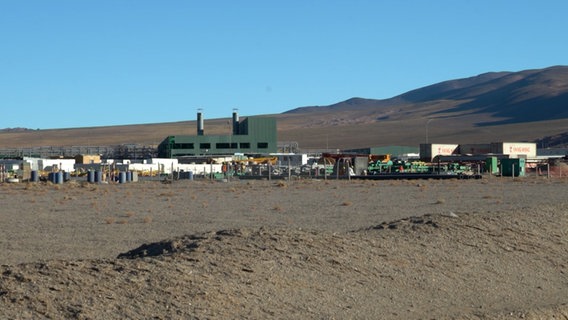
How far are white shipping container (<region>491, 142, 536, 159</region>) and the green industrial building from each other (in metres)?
29.5

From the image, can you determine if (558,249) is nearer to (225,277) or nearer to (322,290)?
(322,290)

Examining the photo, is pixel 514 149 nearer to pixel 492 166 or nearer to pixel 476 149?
pixel 476 149

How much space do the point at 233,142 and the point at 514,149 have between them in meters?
36.0

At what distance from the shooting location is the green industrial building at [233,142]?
11881 cm

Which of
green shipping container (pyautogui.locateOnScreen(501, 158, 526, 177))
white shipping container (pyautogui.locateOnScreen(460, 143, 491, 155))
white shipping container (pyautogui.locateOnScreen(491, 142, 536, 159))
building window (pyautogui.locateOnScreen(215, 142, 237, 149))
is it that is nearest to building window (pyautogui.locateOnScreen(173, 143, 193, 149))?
building window (pyautogui.locateOnScreen(215, 142, 237, 149))

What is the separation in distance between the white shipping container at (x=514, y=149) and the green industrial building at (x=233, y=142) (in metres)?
29.5

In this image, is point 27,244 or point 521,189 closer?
point 27,244

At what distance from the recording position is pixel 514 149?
105 m

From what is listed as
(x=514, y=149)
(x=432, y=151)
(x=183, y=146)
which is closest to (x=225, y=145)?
(x=183, y=146)

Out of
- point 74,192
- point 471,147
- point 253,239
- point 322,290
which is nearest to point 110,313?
point 322,290

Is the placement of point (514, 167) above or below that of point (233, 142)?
below

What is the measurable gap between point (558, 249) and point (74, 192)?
30.7 meters

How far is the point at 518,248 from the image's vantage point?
17469 millimetres

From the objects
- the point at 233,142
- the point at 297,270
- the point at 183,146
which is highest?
the point at 233,142
